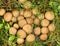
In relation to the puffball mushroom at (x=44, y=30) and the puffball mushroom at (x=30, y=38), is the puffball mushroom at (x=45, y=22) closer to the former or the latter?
the puffball mushroom at (x=44, y=30)

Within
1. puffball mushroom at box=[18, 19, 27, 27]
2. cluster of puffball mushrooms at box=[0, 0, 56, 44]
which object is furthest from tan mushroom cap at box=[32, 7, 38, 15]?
puffball mushroom at box=[18, 19, 27, 27]

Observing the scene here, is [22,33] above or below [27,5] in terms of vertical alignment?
below

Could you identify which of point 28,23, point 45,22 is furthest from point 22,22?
point 45,22

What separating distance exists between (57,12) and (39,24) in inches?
7.3

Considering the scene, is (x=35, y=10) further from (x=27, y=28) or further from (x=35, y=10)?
(x=27, y=28)

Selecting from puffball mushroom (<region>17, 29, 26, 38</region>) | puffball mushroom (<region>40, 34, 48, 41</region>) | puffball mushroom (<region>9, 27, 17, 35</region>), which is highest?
puffball mushroom (<region>9, 27, 17, 35</region>)

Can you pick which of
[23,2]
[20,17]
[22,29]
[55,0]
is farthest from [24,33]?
[55,0]

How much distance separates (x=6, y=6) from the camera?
1.68 metres

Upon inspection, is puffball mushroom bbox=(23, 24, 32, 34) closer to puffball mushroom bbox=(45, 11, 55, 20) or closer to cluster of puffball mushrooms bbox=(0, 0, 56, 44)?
cluster of puffball mushrooms bbox=(0, 0, 56, 44)

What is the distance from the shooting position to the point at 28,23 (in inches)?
65.5

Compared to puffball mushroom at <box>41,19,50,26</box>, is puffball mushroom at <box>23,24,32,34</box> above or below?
below

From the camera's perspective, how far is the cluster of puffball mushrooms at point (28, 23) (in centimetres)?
162

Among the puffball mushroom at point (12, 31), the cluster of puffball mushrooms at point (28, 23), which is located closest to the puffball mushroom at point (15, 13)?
the cluster of puffball mushrooms at point (28, 23)

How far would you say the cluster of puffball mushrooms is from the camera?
1.62 meters
